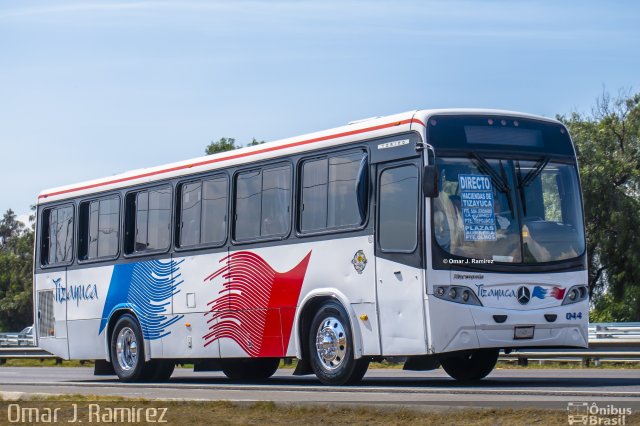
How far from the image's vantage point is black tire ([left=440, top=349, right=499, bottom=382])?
1808 cm

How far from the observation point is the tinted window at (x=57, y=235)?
24.2 m

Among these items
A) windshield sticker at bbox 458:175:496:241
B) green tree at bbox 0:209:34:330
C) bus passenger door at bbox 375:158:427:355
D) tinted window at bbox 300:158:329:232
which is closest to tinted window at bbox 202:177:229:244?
tinted window at bbox 300:158:329:232

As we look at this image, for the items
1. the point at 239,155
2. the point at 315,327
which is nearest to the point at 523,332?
the point at 315,327

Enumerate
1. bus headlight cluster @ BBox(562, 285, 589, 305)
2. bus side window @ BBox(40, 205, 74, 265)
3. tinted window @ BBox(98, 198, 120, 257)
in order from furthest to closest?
bus side window @ BBox(40, 205, 74, 265) → tinted window @ BBox(98, 198, 120, 257) → bus headlight cluster @ BBox(562, 285, 589, 305)

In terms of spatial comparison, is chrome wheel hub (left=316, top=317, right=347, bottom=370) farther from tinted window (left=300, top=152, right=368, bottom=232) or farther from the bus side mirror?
the bus side mirror

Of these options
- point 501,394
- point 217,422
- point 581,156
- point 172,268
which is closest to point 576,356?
point 172,268

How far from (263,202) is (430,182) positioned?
4.20 meters

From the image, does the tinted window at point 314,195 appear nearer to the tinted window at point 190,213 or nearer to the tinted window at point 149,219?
the tinted window at point 190,213

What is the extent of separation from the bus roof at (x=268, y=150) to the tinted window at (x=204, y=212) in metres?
0.29

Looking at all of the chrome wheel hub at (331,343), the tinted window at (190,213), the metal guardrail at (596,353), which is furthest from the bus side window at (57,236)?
the metal guardrail at (596,353)

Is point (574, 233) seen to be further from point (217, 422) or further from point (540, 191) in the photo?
point (217, 422)

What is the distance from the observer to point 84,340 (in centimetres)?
2342

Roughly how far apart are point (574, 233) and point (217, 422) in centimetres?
687

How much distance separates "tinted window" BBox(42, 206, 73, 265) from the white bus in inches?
102
